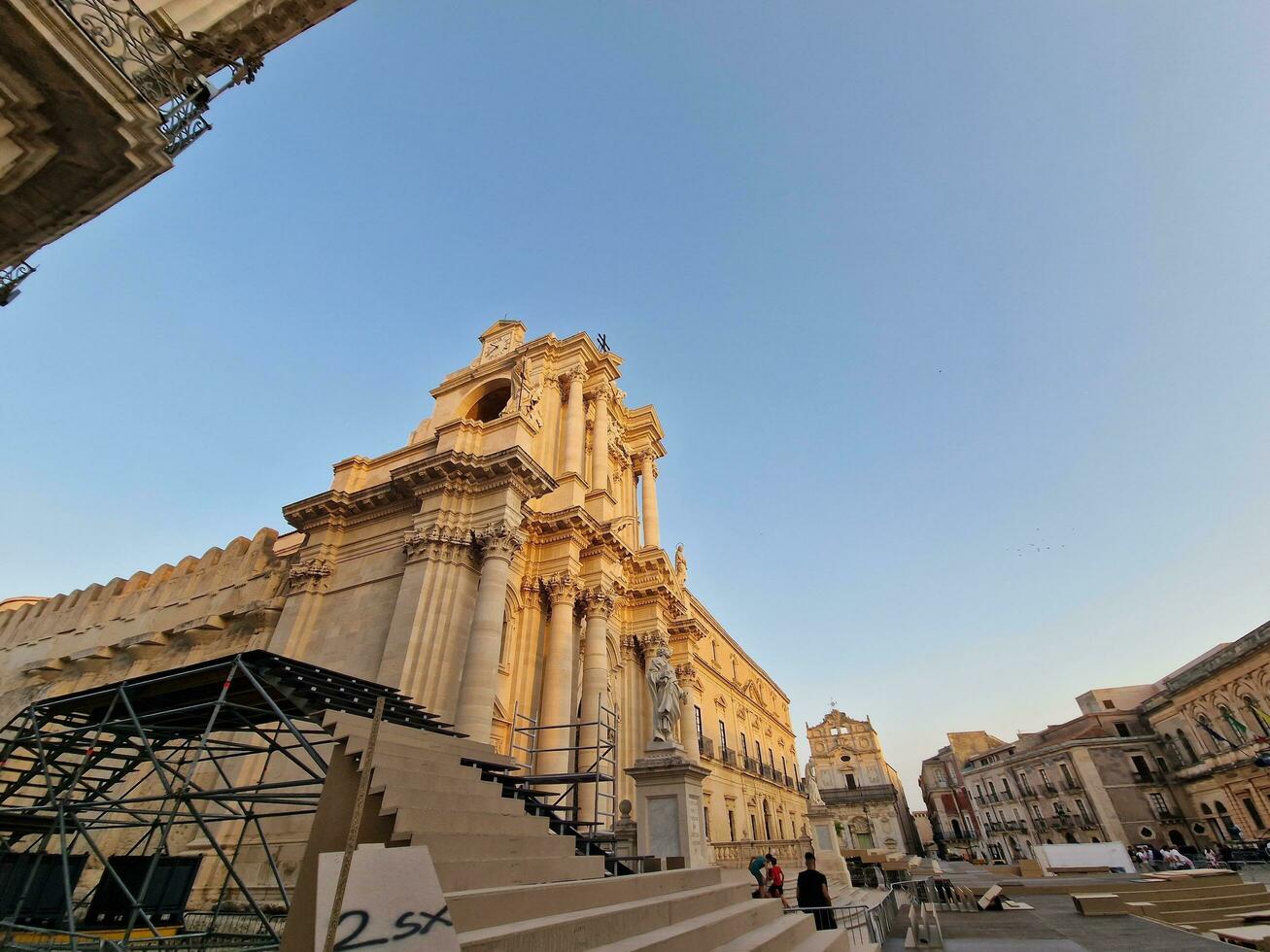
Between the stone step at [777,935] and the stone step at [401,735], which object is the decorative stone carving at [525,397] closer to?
the stone step at [401,735]

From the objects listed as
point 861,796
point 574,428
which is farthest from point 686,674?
point 861,796

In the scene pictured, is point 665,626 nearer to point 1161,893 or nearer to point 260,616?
point 260,616

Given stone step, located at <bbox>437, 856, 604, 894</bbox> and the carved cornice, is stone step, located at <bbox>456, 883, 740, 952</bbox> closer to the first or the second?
stone step, located at <bbox>437, 856, 604, 894</bbox>

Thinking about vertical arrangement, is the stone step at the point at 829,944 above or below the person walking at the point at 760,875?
below

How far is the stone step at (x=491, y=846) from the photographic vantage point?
4539 mm

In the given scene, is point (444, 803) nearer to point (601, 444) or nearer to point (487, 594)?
point (487, 594)

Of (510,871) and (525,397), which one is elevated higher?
(525,397)

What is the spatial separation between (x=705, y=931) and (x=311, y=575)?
14448 mm

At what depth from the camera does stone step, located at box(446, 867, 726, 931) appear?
3.56 meters

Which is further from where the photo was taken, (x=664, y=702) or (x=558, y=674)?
(x=558, y=674)

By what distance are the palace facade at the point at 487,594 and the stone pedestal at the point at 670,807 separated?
0.52m

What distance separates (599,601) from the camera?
1773 centimetres

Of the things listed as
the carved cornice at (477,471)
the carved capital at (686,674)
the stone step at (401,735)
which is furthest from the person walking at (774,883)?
the carved capital at (686,674)

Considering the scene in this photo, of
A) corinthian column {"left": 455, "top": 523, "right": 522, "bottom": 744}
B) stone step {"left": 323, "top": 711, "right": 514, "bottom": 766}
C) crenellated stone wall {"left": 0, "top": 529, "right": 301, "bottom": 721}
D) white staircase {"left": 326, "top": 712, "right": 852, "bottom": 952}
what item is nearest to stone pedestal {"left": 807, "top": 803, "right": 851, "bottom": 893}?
corinthian column {"left": 455, "top": 523, "right": 522, "bottom": 744}
